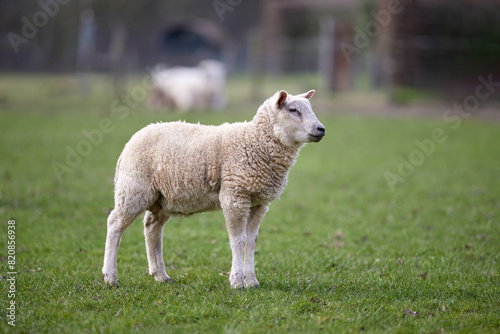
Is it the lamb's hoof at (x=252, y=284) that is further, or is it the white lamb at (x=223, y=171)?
the lamb's hoof at (x=252, y=284)

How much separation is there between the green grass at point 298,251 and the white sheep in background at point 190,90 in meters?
6.21

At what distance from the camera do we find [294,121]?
5375mm

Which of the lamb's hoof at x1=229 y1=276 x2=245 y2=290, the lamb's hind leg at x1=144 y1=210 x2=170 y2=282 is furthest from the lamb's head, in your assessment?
the lamb's hind leg at x1=144 y1=210 x2=170 y2=282

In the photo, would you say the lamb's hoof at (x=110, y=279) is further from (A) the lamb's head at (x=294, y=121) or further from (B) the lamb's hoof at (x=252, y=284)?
(A) the lamb's head at (x=294, y=121)

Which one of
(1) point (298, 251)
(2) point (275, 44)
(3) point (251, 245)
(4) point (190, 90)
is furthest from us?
(2) point (275, 44)

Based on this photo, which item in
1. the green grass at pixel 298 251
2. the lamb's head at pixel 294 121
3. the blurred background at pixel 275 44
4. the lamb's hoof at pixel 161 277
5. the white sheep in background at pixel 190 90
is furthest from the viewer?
the blurred background at pixel 275 44

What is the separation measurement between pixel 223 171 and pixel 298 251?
2133 millimetres

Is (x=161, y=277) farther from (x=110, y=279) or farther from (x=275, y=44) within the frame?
(x=275, y=44)

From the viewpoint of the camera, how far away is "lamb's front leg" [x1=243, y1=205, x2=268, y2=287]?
5.58m

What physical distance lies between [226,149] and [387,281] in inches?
82.6

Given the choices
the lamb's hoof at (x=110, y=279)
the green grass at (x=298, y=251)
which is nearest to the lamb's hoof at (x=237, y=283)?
the green grass at (x=298, y=251)

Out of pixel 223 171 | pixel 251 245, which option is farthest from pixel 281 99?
pixel 251 245

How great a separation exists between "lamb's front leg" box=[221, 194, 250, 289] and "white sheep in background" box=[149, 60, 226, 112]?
15351mm

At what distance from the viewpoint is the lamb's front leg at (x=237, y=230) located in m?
5.36
